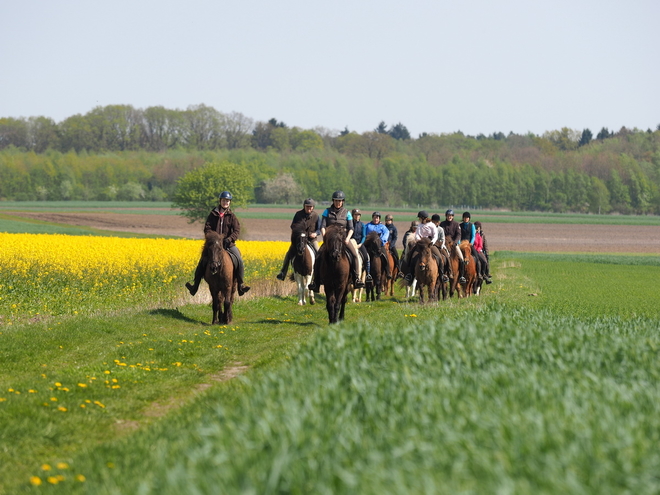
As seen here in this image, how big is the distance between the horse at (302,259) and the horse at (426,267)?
277 cm

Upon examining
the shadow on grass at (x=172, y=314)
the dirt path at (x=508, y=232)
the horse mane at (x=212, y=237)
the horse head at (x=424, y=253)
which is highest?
the horse mane at (x=212, y=237)

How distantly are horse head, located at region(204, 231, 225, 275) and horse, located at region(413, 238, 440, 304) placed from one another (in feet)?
18.1

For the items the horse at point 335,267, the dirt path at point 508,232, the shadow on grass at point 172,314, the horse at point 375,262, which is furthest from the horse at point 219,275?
the dirt path at point 508,232

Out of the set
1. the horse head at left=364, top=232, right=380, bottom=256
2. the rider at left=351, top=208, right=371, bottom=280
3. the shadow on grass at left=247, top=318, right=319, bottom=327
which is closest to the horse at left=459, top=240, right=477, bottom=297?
the horse head at left=364, top=232, right=380, bottom=256

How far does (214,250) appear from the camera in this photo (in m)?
15.4

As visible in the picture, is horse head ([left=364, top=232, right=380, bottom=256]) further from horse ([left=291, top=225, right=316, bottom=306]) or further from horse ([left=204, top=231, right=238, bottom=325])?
horse ([left=204, top=231, right=238, bottom=325])

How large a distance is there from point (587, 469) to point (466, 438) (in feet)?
2.32

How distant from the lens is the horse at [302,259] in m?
18.2

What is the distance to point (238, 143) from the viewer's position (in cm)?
17838

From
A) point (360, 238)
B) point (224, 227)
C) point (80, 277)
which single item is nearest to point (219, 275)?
point (224, 227)

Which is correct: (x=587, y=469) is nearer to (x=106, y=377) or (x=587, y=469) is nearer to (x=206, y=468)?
(x=206, y=468)

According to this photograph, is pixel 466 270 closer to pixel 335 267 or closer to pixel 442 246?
pixel 442 246

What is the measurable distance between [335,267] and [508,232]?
69.7m

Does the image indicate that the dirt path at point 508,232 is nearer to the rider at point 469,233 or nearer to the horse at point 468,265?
the rider at point 469,233
